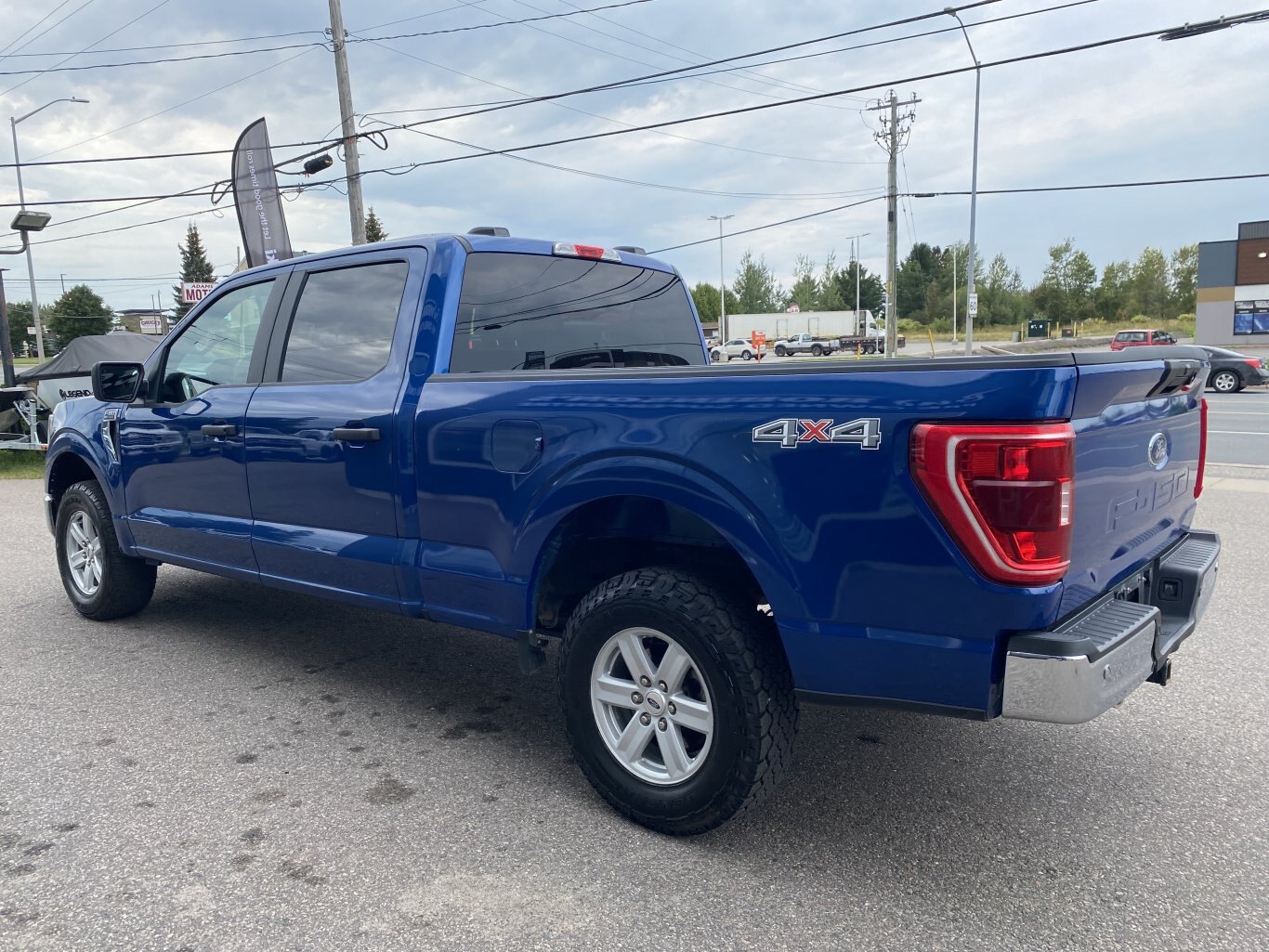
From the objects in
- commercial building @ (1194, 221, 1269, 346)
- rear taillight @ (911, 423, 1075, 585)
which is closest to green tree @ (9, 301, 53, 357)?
commercial building @ (1194, 221, 1269, 346)

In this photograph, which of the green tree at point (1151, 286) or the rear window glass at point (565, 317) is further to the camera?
the green tree at point (1151, 286)

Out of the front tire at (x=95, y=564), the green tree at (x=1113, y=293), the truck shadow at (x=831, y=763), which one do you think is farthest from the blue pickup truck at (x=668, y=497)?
the green tree at (x=1113, y=293)

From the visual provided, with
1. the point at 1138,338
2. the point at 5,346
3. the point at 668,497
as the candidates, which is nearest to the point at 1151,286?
the point at 1138,338

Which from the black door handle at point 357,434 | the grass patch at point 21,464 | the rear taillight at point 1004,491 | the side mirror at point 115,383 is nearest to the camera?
the rear taillight at point 1004,491

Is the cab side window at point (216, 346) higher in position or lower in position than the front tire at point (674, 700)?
higher

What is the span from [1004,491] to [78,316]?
115 metres

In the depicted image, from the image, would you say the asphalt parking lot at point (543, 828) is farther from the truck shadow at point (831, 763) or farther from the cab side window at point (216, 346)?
the cab side window at point (216, 346)

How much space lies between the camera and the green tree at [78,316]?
96188 millimetres

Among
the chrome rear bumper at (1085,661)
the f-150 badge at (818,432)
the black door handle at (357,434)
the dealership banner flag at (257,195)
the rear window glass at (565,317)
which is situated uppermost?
the dealership banner flag at (257,195)

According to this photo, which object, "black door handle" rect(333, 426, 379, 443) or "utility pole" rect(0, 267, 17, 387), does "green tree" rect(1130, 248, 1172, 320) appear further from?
"black door handle" rect(333, 426, 379, 443)

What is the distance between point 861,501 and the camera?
2365 mm

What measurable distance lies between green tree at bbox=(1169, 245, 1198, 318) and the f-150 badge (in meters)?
76.8

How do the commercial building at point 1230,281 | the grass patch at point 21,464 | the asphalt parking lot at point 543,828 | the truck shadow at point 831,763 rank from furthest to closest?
the commercial building at point 1230,281 → the grass patch at point 21,464 → the truck shadow at point 831,763 → the asphalt parking lot at point 543,828

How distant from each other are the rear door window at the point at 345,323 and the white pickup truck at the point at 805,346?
5644 cm
